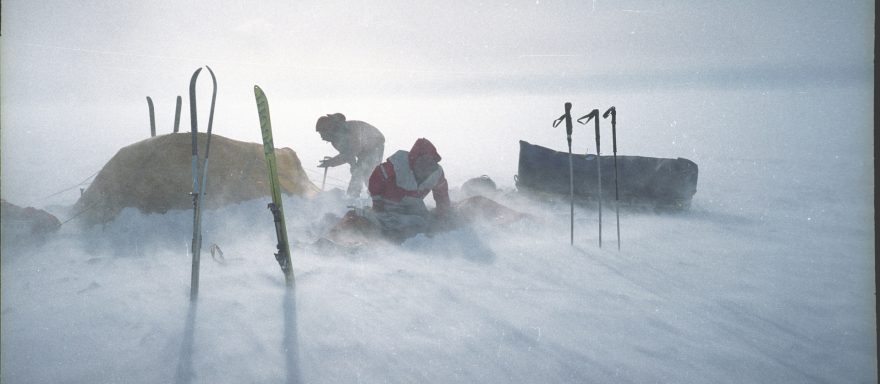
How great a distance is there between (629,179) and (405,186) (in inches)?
197

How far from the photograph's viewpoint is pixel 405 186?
5.75 m

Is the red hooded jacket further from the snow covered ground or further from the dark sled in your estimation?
the dark sled

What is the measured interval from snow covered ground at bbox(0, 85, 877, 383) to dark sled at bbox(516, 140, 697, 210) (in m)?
2.03

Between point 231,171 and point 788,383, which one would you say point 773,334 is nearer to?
point 788,383

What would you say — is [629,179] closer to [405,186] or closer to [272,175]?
[405,186]

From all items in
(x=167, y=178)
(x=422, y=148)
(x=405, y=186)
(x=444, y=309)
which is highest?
(x=422, y=148)

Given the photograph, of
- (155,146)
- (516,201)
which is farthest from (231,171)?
(516,201)

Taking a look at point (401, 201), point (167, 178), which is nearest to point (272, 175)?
point (401, 201)

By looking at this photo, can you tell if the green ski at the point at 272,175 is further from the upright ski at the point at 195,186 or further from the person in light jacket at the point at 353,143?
the person in light jacket at the point at 353,143

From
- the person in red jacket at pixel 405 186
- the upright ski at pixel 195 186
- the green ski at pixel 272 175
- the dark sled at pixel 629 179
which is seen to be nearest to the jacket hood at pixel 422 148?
Answer: the person in red jacket at pixel 405 186

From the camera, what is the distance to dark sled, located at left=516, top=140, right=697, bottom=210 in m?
8.08

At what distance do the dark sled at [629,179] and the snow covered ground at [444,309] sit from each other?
6.66 ft

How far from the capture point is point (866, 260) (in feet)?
17.1

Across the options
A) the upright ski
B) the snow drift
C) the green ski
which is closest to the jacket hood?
the green ski
